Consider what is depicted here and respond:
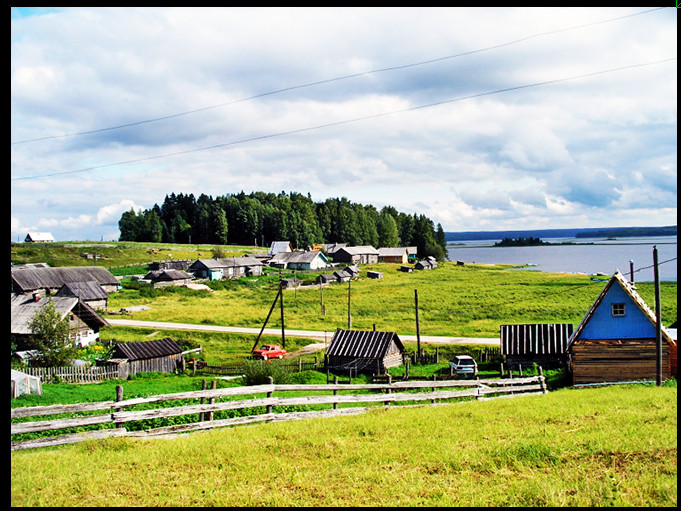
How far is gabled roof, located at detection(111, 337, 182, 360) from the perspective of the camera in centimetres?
3700

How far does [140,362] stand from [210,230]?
154m

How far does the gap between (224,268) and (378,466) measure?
327 feet

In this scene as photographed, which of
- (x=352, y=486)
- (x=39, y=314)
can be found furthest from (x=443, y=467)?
(x=39, y=314)

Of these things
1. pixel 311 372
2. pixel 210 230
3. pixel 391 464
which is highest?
pixel 210 230

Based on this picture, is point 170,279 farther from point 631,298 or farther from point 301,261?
point 631,298

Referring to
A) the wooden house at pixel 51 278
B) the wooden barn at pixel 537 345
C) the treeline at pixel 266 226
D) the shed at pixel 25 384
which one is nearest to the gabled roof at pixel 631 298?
the wooden barn at pixel 537 345

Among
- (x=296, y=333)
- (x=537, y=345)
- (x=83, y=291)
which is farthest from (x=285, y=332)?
(x=83, y=291)

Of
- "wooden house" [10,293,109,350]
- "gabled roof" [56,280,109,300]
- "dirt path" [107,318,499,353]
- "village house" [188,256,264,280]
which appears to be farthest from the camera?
"village house" [188,256,264,280]

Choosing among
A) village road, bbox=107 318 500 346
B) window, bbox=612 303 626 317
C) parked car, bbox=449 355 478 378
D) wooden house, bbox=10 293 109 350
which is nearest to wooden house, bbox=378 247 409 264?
village road, bbox=107 318 500 346

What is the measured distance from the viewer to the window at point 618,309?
30.6 meters

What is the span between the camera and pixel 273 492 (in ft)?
28.3

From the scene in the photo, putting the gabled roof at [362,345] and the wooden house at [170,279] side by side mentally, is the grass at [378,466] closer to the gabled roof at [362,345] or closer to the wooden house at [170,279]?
the gabled roof at [362,345]

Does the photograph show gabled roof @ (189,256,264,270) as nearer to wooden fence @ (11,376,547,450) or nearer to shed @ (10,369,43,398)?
shed @ (10,369,43,398)

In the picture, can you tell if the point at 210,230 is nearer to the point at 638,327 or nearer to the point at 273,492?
the point at 638,327
